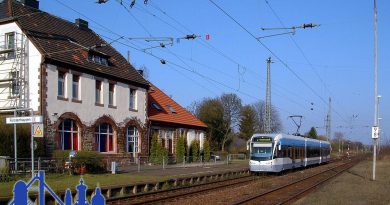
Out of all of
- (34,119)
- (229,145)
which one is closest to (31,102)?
(34,119)

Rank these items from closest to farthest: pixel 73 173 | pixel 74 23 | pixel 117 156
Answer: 1. pixel 73 173
2. pixel 117 156
3. pixel 74 23

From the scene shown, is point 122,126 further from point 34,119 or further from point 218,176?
point 34,119

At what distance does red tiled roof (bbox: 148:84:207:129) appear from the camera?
148 ft

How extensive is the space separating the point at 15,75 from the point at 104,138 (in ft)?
27.3

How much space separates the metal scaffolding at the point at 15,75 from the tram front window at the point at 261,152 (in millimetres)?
14808

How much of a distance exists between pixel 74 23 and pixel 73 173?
17.4 meters

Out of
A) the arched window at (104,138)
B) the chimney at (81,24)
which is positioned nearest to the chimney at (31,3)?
the chimney at (81,24)

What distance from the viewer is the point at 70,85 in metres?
32.3

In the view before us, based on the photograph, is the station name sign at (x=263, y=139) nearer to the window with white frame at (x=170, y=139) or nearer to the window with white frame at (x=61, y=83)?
the window with white frame at (x=61, y=83)

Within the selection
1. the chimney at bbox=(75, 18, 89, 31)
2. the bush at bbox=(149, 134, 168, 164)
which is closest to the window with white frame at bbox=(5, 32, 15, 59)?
the chimney at bbox=(75, 18, 89, 31)

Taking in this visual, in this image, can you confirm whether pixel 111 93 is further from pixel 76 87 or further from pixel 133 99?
pixel 76 87

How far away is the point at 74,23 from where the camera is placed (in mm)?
40312

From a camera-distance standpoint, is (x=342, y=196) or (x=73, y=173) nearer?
(x=342, y=196)

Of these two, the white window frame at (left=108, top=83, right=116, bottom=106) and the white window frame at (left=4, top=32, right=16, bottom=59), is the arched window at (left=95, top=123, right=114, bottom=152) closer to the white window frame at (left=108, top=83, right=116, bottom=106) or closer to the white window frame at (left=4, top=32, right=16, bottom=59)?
the white window frame at (left=108, top=83, right=116, bottom=106)
